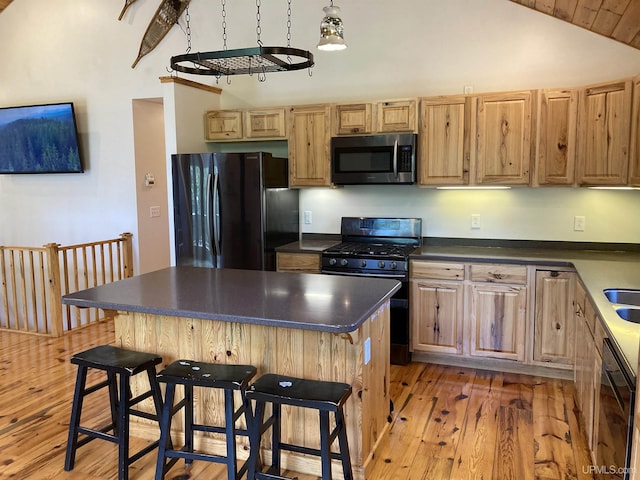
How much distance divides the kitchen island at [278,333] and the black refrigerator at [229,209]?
1389 mm

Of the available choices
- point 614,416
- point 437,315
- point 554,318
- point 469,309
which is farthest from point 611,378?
point 437,315

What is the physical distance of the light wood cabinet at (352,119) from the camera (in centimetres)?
426

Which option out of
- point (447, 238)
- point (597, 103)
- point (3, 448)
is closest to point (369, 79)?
point (447, 238)

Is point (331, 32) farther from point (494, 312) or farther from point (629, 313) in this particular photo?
point (494, 312)

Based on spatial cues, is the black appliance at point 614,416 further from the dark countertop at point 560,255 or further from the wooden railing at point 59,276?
the wooden railing at point 59,276

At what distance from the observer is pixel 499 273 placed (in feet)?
12.2

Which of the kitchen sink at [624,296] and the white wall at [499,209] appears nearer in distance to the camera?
the kitchen sink at [624,296]

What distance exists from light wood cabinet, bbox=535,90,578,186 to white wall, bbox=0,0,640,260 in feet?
1.07

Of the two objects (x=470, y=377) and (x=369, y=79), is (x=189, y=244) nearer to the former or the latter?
(x=369, y=79)

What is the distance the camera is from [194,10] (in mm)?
5051

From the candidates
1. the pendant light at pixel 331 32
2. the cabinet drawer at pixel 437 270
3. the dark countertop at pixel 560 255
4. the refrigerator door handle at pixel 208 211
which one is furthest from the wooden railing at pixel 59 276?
the pendant light at pixel 331 32

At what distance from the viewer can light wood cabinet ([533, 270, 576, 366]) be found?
3.57 m

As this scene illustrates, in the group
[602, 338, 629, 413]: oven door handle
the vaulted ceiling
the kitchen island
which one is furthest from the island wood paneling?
the vaulted ceiling

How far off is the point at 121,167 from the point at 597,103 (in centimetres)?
456
